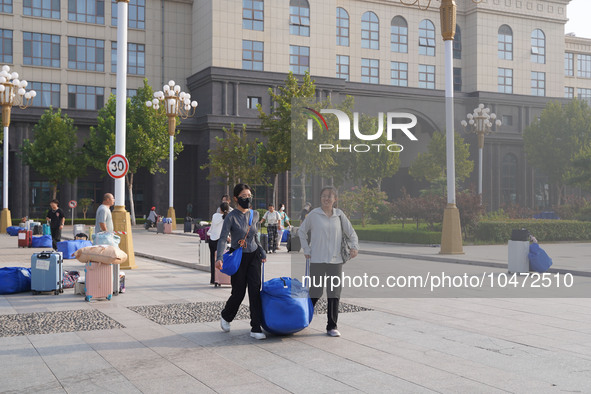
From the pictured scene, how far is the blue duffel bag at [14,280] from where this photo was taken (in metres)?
12.0

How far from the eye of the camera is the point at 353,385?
5738 millimetres

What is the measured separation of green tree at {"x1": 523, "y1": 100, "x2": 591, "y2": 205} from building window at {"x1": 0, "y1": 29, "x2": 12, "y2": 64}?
40735 mm

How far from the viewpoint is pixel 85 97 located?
53188 mm

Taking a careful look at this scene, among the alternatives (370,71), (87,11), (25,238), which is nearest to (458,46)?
(370,71)

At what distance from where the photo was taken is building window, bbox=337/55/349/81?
57688 mm

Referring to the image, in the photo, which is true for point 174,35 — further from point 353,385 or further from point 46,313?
point 353,385

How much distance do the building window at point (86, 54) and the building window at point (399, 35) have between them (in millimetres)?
25783

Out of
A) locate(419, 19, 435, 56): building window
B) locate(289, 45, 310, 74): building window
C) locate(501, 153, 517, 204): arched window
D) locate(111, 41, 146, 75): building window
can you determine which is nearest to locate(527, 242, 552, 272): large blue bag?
locate(289, 45, 310, 74): building window

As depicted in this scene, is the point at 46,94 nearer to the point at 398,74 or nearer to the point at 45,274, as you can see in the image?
the point at 398,74

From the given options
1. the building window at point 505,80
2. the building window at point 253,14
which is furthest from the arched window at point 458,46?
the building window at point 253,14

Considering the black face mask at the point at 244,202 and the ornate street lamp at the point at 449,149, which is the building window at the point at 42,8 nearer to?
the ornate street lamp at the point at 449,149

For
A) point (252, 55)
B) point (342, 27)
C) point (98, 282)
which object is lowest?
point (98, 282)

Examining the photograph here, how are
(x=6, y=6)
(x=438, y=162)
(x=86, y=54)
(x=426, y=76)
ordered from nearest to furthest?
(x=6, y=6) → (x=438, y=162) → (x=86, y=54) → (x=426, y=76)

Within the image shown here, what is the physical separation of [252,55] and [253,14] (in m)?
3.33
